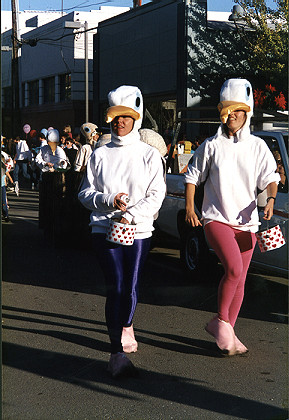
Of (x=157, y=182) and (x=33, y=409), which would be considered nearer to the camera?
(x=33, y=409)

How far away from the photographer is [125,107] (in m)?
4.99

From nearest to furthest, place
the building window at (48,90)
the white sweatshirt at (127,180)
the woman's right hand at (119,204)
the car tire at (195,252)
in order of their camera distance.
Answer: the woman's right hand at (119,204) → the white sweatshirt at (127,180) → the car tire at (195,252) → the building window at (48,90)

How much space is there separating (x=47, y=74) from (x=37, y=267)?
1861 centimetres

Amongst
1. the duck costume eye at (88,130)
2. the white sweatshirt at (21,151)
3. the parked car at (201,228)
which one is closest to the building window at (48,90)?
the white sweatshirt at (21,151)

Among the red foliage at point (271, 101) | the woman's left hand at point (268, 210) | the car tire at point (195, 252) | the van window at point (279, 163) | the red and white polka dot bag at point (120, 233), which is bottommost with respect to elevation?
the car tire at point (195, 252)

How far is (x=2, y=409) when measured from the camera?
14.6 ft

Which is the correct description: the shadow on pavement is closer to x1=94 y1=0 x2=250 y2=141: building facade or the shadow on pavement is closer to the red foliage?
the red foliage

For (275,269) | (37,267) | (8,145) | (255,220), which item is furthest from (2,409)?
(8,145)

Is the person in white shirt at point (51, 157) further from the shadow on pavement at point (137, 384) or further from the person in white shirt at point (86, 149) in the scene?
the shadow on pavement at point (137, 384)

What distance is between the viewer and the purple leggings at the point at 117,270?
4.97 metres

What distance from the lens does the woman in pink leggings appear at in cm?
527

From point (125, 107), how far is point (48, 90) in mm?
27232

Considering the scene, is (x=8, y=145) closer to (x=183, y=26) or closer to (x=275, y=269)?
(x=183, y=26)

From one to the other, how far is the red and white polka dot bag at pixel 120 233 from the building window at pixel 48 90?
73.1 feet
